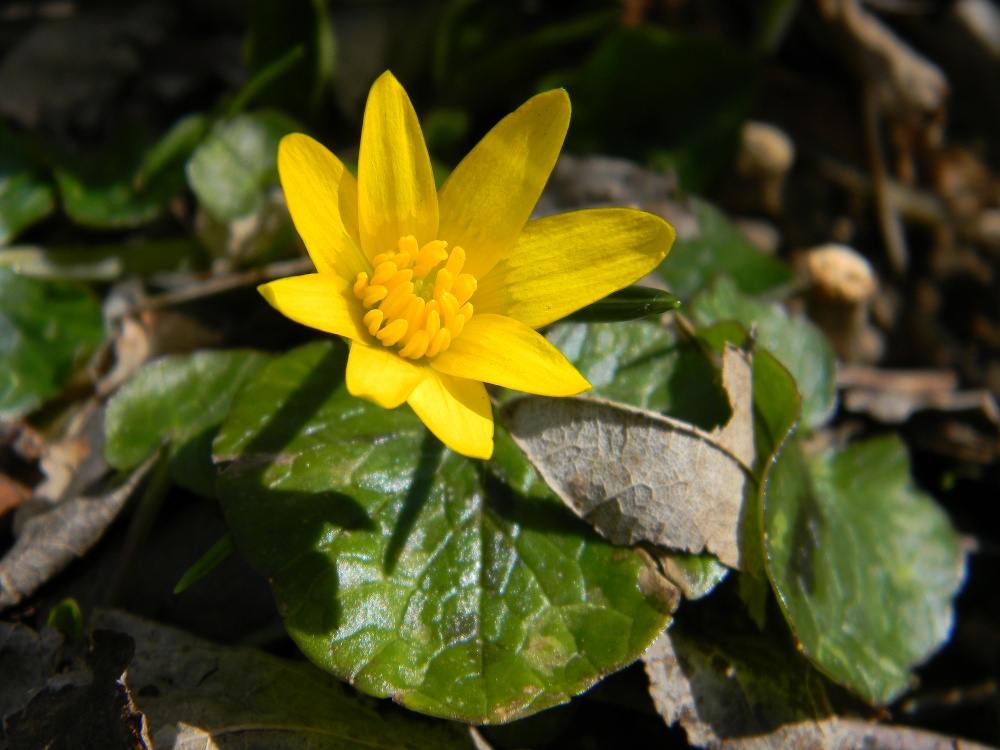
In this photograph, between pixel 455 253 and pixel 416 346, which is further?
pixel 455 253

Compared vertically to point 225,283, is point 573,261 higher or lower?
higher

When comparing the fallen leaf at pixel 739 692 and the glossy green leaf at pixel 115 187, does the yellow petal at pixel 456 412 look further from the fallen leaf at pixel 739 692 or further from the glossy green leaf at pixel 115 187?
the glossy green leaf at pixel 115 187

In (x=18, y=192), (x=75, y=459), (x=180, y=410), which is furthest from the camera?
(x=18, y=192)

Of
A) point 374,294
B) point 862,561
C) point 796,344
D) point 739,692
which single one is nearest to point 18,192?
point 374,294

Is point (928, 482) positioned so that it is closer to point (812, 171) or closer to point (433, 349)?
point (812, 171)

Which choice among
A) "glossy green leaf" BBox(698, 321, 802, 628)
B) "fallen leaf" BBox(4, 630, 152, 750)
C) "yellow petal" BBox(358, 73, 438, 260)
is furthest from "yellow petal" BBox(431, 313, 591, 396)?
"fallen leaf" BBox(4, 630, 152, 750)

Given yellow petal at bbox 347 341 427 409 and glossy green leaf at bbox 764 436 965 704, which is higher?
yellow petal at bbox 347 341 427 409

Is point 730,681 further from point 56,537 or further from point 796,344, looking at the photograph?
point 56,537

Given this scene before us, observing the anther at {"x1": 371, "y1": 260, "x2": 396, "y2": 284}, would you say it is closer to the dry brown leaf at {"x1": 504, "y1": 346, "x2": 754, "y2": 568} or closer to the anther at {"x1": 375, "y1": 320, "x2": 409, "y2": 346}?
the anther at {"x1": 375, "y1": 320, "x2": 409, "y2": 346}

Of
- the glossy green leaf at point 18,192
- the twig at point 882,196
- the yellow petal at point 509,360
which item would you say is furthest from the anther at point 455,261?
the twig at point 882,196
